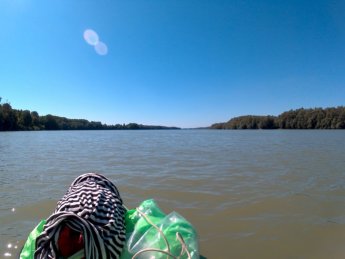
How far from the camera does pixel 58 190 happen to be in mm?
6344

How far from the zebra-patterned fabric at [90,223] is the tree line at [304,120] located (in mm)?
101583

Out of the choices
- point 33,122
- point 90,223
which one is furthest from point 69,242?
point 33,122

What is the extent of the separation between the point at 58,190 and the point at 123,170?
3062 millimetres

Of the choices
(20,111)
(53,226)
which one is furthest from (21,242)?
(20,111)

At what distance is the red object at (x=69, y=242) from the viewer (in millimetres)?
1743

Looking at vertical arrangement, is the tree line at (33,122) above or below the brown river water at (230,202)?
above

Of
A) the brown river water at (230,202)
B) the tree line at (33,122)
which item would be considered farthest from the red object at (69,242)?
the tree line at (33,122)

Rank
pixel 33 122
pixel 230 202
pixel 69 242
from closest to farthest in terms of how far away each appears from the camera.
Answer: pixel 69 242, pixel 230 202, pixel 33 122

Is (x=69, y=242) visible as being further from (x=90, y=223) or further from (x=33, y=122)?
(x=33, y=122)

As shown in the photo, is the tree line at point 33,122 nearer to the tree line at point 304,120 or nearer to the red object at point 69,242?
the tree line at point 304,120

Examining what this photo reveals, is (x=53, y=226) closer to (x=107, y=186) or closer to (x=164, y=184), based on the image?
(x=107, y=186)

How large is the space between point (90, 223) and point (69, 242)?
0.20 metres

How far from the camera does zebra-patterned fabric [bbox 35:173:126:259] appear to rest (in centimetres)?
173

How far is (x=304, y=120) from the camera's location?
3853 inches
